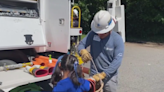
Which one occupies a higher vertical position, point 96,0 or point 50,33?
point 96,0

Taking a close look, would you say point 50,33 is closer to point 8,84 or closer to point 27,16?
point 27,16

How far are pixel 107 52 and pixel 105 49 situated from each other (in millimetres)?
49

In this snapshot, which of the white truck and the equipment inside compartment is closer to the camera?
the white truck

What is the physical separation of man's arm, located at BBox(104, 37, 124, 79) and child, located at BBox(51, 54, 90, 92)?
555 millimetres

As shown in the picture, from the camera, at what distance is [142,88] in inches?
203

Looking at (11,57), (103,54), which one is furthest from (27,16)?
(103,54)

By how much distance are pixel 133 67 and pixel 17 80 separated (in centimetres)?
477

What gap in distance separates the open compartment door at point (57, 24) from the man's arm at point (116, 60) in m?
1.56

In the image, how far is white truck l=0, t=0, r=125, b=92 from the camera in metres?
3.95

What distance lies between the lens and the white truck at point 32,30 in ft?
12.9

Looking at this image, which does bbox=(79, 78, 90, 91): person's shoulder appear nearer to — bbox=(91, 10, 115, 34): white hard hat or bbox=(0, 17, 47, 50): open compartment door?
bbox=(91, 10, 115, 34): white hard hat

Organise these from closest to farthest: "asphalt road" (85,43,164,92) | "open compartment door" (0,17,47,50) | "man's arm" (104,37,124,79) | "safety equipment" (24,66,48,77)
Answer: "man's arm" (104,37,124,79) → "safety equipment" (24,66,48,77) → "open compartment door" (0,17,47,50) → "asphalt road" (85,43,164,92)

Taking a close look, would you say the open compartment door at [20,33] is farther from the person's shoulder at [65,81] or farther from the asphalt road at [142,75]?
the asphalt road at [142,75]

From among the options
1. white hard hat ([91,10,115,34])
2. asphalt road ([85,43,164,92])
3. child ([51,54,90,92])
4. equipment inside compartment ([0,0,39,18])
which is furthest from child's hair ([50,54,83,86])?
asphalt road ([85,43,164,92])
